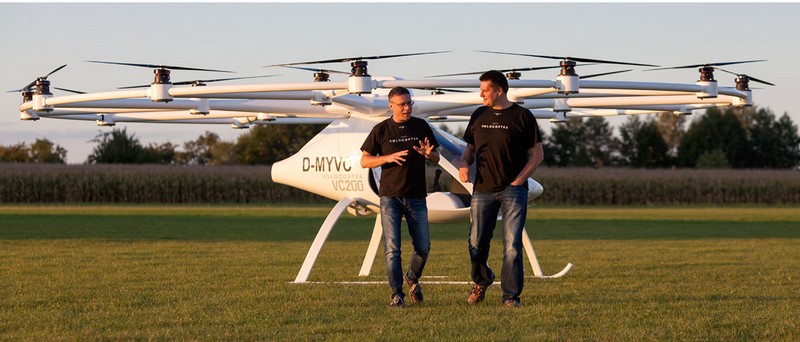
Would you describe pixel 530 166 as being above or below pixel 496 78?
below

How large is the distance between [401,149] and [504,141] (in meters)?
0.93

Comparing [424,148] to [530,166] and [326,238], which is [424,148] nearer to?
[530,166]

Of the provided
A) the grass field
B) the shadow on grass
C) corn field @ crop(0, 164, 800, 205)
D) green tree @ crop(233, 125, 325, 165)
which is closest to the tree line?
green tree @ crop(233, 125, 325, 165)

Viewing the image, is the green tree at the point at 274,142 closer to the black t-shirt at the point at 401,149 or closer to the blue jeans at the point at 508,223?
the black t-shirt at the point at 401,149

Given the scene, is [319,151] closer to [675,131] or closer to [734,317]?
[734,317]

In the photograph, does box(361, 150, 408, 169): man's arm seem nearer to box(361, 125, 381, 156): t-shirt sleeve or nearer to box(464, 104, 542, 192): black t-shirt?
box(361, 125, 381, 156): t-shirt sleeve

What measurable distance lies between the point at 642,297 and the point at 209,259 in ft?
26.7

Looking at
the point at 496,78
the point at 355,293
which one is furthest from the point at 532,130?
the point at 355,293

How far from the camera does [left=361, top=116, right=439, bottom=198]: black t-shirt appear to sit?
36.4 ft

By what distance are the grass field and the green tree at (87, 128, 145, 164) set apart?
163 feet

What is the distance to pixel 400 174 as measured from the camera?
11148mm

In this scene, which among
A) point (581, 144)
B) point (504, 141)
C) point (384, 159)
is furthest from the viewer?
point (581, 144)

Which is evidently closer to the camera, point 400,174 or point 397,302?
point 397,302

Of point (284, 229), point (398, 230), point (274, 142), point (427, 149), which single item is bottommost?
point (284, 229)
